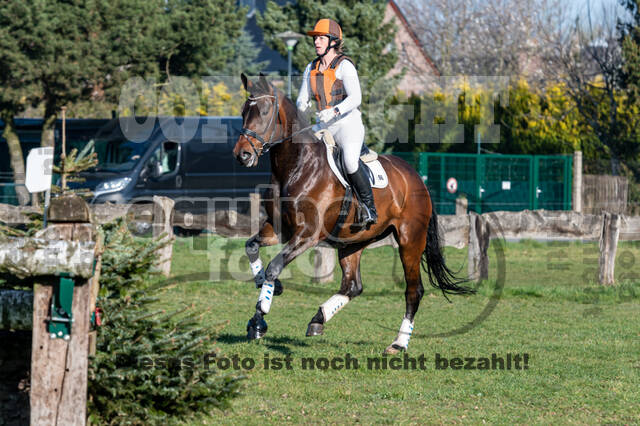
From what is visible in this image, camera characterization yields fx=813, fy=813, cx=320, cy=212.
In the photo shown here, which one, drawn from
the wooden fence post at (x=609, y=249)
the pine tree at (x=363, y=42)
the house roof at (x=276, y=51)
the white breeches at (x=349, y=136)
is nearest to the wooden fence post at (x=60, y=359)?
the white breeches at (x=349, y=136)

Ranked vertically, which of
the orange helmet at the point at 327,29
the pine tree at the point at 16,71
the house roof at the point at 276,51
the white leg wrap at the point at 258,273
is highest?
the house roof at the point at 276,51

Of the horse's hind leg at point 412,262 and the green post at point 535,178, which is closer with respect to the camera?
the horse's hind leg at point 412,262

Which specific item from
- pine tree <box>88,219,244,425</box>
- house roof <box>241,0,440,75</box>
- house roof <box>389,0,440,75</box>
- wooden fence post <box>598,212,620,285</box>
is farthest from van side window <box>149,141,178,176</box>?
house roof <box>389,0,440,75</box>

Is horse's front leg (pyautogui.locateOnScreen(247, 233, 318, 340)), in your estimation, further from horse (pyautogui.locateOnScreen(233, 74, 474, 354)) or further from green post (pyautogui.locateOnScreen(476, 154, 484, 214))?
green post (pyautogui.locateOnScreen(476, 154, 484, 214))

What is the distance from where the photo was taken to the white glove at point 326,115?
7.32 m

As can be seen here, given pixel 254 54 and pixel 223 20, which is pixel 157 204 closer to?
pixel 223 20

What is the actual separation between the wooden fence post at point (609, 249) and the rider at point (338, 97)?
Answer: 258 inches

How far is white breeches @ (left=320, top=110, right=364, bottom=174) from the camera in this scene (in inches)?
305

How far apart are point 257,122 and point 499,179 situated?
803 inches

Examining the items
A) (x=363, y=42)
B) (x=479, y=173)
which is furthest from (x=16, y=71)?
(x=479, y=173)

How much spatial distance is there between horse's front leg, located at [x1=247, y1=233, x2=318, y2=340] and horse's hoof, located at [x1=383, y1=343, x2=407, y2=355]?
4.13 ft

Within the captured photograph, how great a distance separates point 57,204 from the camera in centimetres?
402

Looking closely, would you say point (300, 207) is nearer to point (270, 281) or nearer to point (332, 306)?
point (270, 281)

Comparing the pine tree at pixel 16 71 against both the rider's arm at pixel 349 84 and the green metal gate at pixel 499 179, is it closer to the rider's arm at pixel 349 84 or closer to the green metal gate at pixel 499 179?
the green metal gate at pixel 499 179
